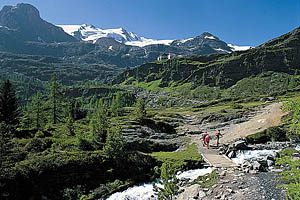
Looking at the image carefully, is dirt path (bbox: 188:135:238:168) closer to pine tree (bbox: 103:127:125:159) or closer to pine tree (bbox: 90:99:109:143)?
pine tree (bbox: 103:127:125:159)

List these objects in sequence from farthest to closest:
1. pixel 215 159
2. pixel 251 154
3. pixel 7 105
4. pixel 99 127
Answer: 1. pixel 7 105
2. pixel 99 127
3. pixel 251 154
4. pixel 215 159

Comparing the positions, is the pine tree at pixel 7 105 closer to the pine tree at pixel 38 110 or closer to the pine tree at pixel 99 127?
the pine tree at pixel 38 110

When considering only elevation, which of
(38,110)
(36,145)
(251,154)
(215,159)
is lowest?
(36,145)

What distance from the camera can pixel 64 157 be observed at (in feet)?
103

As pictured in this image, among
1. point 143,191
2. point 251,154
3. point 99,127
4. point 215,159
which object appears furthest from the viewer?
point 99,127

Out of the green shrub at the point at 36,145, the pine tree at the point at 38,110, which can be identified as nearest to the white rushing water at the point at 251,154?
the green shrub at the point at 36,145

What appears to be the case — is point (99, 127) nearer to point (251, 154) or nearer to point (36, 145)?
point (36, 145)

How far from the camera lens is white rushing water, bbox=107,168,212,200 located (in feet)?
81.3

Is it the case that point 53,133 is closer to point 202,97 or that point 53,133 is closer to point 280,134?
point 280,134

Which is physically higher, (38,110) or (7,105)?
(7,105)

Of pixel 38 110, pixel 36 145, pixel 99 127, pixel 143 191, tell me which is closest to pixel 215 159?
pixel 143 191

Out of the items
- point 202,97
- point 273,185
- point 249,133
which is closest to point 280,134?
point 249,133

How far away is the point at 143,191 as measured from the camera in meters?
26.0

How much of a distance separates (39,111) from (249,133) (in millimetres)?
61002
